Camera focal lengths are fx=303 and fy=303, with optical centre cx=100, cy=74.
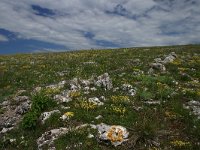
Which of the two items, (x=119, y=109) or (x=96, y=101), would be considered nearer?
(x=119, y=109)

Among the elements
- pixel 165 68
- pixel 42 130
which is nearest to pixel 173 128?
pixel 42 130

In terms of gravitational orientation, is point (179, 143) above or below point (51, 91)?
below

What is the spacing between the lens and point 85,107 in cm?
1550

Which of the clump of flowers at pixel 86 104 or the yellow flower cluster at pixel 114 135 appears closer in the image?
the yellow flower cluster at pixel 114 135

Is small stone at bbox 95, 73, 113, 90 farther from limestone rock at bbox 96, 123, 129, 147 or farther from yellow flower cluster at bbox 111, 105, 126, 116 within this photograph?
limestone rock at bbox 96, 123, 129, 147

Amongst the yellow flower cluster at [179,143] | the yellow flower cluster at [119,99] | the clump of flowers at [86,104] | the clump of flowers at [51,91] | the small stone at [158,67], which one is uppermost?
the small stone at [158,67]

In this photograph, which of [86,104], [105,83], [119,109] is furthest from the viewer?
[105,83]

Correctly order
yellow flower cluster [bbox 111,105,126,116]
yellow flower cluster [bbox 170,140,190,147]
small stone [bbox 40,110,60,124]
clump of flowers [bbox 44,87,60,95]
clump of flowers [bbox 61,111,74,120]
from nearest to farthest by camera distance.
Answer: yellow flower cluster [bbox 170,140,190,147]
clump of flowers [bbox 61,111,74,120]
small stone [bbox 40,110,60,124]
yellow flower cluster [bbox 111,105,126,116]
clump of flowers [bbox 44,87,60,95]

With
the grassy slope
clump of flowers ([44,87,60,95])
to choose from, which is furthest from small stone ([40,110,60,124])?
clump of flowers ([44,87,60,95])

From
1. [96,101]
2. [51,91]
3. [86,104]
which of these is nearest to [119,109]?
[96,101]

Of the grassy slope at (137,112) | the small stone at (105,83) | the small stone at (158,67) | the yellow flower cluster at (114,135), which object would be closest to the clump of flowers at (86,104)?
the grassy slope at (137,112)

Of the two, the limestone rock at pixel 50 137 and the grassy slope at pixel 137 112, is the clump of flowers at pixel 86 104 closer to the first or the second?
the grassy slope at pixel 137 112

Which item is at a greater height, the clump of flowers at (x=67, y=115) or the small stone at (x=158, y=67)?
the small stone at (x=158, y=67)

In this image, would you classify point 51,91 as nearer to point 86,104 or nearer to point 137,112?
point 86,104
